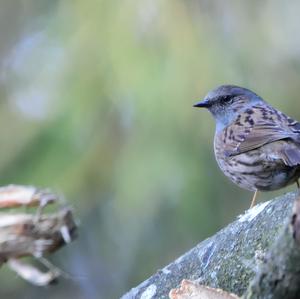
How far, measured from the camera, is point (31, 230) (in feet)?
11.9

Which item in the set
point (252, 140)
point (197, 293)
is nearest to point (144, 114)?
point (252, 140)

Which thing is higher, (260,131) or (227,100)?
(227,100)

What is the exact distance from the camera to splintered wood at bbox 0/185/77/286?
141 inches

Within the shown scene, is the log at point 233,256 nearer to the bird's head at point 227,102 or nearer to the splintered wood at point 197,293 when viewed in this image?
the splintered wood at point 197,293

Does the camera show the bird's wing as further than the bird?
Yes

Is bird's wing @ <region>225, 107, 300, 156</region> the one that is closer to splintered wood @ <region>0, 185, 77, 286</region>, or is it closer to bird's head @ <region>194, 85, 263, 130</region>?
bird's head @ <region>194, 85, 263, 130</region>

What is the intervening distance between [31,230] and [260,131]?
1.74 meters

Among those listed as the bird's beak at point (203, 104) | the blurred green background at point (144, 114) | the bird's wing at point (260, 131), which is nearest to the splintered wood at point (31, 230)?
the bird's wing at point (260, 131)

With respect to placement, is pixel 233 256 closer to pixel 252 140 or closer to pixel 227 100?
pixel 252 140

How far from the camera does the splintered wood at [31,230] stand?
357cm

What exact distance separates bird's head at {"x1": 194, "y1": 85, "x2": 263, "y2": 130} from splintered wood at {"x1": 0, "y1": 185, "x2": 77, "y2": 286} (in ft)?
6.29

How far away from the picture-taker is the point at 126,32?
5918 millimetres

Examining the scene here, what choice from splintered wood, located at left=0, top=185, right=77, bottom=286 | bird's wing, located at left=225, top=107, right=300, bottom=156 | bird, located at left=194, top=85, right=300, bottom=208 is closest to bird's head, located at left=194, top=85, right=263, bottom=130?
bird, located at left=194, top=85, right=300, bottom=208

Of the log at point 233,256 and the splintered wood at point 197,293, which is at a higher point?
the splintered wood at point 197,293
